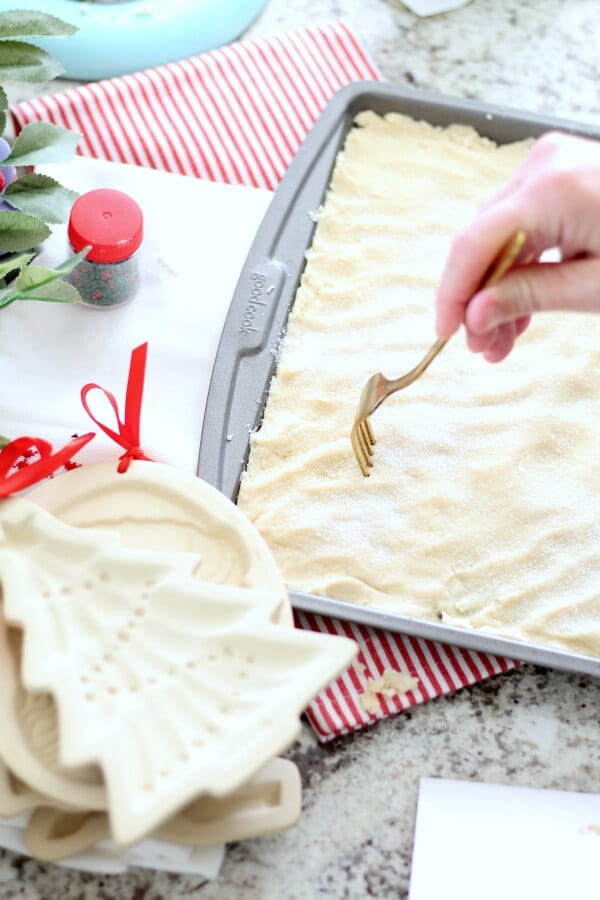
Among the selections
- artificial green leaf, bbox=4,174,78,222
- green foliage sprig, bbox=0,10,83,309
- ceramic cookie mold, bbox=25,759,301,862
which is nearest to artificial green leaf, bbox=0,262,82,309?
green foliage sprig, bbox=0,10,83,309

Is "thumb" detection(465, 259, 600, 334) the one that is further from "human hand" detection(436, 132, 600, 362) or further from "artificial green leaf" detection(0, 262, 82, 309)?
"artificial green leaf" detection(0, 262, 82, 309)

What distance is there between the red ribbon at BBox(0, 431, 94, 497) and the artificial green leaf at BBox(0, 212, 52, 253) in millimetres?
158

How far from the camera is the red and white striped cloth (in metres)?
1.05

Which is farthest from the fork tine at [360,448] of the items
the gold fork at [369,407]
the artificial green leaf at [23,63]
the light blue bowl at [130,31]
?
the light blue bowl at [130,31]

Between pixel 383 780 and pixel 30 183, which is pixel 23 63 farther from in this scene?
pixel 383 780

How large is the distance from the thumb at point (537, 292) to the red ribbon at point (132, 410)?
0.91 feet

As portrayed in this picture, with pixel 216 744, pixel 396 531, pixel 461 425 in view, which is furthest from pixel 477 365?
pixel 216 744

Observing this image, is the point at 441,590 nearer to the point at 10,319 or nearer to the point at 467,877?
the point at 467,877

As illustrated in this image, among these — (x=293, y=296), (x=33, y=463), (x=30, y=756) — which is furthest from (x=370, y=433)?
(x=30, y=756)

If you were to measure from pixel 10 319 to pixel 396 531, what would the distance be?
1.30ft

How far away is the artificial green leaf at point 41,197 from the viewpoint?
2.75ft

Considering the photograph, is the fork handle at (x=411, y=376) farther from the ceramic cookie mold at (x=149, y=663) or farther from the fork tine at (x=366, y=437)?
the ceramic cookie mold at (x=149, y=663)

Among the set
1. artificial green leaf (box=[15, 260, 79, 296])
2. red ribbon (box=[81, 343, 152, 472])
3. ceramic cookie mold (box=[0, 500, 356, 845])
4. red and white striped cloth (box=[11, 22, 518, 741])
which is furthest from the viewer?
red and white striped cloth (box=[11, 22, 518, 741])

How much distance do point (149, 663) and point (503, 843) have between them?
31 centimetres
